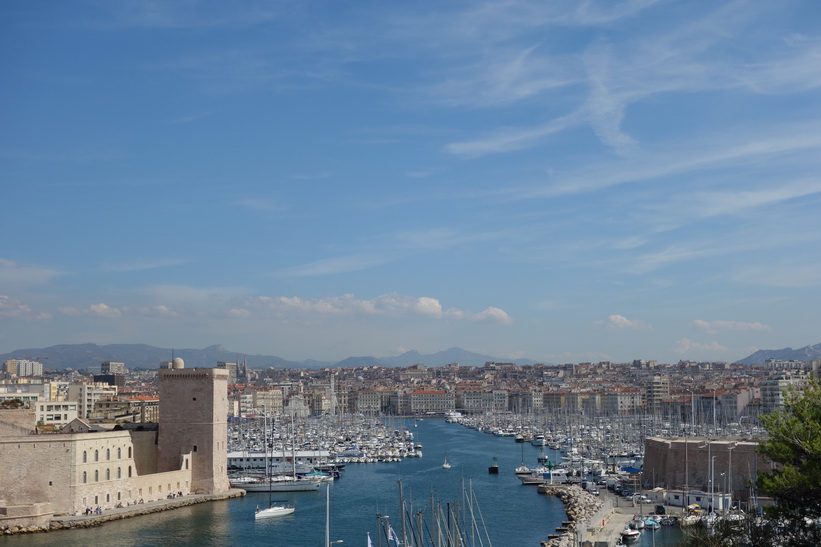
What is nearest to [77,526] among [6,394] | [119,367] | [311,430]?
[6,394]

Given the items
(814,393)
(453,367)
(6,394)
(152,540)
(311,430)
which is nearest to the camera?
(814,393)

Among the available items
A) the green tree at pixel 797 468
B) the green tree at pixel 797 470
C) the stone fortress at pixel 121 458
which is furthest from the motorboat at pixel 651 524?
the stone fortress at pixel 121 458

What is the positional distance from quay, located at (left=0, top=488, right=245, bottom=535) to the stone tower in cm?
56

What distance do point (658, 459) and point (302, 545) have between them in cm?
1262

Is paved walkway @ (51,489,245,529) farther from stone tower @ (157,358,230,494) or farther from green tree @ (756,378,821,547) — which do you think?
green tree @ (756,378,821,547)

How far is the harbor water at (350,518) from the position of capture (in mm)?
21828

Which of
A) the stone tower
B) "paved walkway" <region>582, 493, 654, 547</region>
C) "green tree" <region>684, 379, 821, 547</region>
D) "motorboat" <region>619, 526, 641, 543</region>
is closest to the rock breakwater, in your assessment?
"paved walkway" <region>582, 493, 654, 547</region>

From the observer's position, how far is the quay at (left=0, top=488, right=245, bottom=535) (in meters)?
22.3

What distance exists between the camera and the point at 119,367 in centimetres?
13562

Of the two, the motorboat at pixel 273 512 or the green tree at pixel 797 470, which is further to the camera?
the motorboat at pixel 273 512

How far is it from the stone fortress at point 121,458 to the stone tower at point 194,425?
29mm

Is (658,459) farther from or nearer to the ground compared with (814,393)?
nearer to the ground

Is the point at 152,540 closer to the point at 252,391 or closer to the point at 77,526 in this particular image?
the point at 77,526

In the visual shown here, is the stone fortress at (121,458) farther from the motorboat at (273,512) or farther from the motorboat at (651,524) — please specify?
the motorboat at (651,524)
